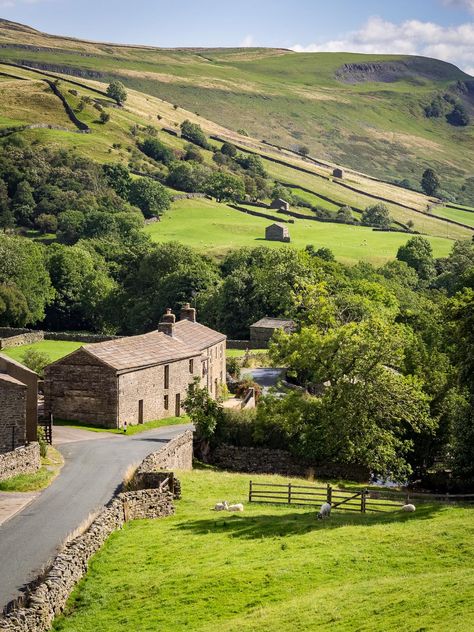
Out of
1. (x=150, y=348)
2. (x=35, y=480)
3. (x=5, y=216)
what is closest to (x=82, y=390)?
(x=150, y=348)

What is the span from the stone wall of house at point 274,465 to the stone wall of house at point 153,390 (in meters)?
9.54

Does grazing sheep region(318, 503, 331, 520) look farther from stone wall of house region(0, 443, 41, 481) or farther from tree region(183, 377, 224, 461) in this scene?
tree region(183, 377, 224, 461)

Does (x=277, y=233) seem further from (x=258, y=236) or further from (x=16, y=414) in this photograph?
(x=16, y=414)

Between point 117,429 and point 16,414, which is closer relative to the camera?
point 16,414

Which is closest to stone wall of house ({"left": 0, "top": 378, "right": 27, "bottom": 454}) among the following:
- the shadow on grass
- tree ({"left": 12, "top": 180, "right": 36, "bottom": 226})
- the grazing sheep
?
the shadow on grass

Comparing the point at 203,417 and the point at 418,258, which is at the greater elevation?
the point at 203,417

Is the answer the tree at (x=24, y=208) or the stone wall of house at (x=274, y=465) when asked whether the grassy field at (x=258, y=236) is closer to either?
the tree at (x=24, y=208)

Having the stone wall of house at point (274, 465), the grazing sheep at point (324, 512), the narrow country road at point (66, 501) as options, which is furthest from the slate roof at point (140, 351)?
the grazing sheep at point (324, 512)

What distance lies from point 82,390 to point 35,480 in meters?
17.1

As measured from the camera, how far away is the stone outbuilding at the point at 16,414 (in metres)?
55.8

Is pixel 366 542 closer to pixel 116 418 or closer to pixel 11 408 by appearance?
pixel 11 408

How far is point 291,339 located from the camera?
5772 centimetres

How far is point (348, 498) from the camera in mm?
40594

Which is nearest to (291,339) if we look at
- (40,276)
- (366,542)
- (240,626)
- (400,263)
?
(366,542)
